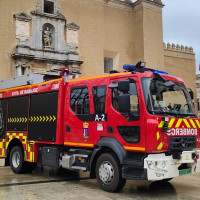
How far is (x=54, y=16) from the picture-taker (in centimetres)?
2306

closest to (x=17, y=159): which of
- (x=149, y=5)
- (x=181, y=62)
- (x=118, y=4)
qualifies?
(x=118, y=4)

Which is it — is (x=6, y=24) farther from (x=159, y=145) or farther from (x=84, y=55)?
(x=159, y=145)

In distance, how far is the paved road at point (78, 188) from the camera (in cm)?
614

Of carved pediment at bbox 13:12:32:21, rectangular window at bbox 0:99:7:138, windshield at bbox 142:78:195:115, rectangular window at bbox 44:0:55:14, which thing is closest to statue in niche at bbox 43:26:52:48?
carved pediment at bbox 13:12:32:21

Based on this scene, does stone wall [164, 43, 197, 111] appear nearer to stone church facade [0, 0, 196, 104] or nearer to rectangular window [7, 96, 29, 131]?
stone church facade [0, 0, 196, 104]

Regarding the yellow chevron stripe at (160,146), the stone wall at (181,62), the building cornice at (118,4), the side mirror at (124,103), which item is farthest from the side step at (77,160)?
the stone wall at (181,62)

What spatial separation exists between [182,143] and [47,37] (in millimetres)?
18212

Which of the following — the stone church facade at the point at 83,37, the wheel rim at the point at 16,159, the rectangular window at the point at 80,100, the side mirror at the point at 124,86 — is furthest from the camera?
the stone church facade at the point at 83,37

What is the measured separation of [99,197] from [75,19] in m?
20.3

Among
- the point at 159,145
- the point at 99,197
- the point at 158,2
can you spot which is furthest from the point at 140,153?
the point at 158,2

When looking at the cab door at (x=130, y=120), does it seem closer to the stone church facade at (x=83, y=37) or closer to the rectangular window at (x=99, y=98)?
the rectangular window at (x=99, y=98)

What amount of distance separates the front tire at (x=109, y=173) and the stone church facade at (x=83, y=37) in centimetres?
1587

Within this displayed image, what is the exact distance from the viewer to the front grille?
615 centimetres

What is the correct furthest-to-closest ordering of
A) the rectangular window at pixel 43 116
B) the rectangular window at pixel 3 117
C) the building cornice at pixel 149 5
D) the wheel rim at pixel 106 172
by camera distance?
the building cornice at pixel 149 5, the rectangular window at pixel 3 117, the rectangular window at pixel 43 116, the wheel rim at pixel 106 172
